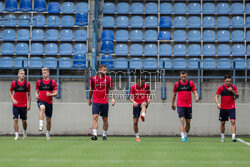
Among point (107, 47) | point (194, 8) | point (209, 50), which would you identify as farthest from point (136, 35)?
point (209, 50)

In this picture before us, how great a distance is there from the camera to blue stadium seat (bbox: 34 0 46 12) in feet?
63.7

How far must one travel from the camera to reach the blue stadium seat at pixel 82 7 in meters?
19.5

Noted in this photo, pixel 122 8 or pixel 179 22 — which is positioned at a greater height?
pixel 122 8

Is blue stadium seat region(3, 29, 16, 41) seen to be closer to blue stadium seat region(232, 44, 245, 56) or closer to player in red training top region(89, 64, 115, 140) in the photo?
player in red training top region(89, 64, 115, 140)

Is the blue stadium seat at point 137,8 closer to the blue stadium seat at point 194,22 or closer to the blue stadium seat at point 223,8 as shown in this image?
the blue stadium seat at point 194,22

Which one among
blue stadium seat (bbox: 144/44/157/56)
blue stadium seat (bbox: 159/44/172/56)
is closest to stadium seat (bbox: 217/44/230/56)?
blue stadium seat (bbox: 159/44/172/56)

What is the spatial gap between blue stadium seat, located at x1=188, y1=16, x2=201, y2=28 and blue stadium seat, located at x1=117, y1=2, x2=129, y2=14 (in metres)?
2.92

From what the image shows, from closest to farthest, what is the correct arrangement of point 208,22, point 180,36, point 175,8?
point 180,36 < point 208,22 < point 175,8

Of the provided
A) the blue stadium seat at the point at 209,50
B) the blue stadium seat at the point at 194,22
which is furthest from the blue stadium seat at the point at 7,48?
the blue stadium seat at the point at 209,50

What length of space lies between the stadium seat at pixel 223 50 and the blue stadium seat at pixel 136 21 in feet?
11.8

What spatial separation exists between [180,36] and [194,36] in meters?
0.61

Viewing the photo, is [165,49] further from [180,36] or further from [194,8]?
[194,8]

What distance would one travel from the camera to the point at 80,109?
14.4 metres

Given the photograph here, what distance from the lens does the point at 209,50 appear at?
59.4 feet
